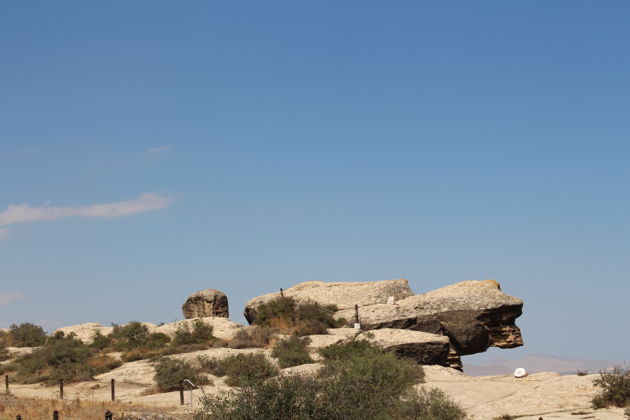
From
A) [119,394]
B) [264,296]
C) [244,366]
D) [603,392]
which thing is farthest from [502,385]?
[264,296]

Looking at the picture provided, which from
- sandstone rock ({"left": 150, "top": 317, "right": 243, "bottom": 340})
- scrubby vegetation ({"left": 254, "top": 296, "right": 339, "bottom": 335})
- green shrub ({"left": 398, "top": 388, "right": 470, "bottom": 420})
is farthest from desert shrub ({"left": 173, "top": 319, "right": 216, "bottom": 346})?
green shrub ({"left": 398, "top": 388, "right": 470, "bottom": 420})

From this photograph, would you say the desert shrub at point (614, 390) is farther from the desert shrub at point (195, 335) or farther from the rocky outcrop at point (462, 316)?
the desert shrub at point (195, 335)

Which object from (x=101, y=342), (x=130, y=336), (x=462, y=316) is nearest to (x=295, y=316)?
(x=462, y=316)

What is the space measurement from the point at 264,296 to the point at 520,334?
1806 cm

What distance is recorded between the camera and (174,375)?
29.4 meters

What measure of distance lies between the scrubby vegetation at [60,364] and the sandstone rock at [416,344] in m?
14.8

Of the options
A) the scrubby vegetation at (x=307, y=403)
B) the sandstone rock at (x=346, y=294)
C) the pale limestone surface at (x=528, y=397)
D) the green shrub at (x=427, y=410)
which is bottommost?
the pale limestone surface at (x=528, y=397)

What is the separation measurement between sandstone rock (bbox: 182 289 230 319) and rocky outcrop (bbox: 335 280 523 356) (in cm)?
1466

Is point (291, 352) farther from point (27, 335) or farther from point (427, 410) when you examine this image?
point (27, 335)

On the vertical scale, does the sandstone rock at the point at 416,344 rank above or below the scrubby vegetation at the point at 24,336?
below

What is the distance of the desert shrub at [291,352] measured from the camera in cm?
3139

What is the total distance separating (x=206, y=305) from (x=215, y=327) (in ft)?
21.3

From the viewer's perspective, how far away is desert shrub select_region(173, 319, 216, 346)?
40250mm

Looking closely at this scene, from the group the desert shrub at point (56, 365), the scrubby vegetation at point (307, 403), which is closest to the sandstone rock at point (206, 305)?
the desert shrub at point (56, 365)
